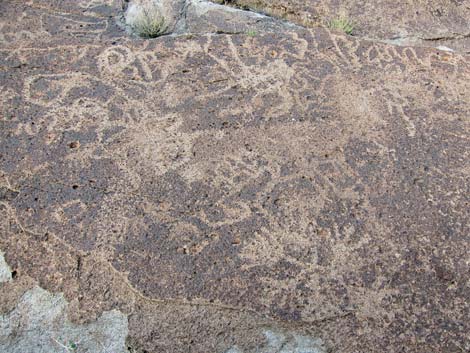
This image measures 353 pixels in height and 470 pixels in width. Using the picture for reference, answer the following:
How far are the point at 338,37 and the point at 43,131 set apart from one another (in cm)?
118

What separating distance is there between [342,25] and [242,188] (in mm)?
1190

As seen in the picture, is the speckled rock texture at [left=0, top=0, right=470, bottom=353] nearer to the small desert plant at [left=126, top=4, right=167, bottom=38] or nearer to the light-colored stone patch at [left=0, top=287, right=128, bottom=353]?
the light-colored stone patch at [left=0, top=287, right=128, bottom=353]

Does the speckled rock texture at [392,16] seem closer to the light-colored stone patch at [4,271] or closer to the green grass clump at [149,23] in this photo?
the green grass clump at [149,23]

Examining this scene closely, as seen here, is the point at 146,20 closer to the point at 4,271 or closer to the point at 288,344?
the point at 4,271

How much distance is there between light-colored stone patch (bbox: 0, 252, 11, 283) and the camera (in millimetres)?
1539

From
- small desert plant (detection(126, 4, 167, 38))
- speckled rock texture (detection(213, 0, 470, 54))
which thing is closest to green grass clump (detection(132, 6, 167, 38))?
small desert plant (detection(126, 4, 167, 38))

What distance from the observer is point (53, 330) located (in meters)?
1.45

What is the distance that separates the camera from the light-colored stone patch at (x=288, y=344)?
4.67 feet

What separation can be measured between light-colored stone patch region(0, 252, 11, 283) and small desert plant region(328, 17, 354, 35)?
1701 mm

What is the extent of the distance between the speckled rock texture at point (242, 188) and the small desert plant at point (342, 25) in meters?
0.24

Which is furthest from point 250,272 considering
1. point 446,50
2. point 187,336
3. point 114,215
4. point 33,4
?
point 33,4

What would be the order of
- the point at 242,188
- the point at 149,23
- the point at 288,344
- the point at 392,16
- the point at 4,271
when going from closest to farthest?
1. the point at 288,344
2. the point at 4,271
3. the point at 242,188
4. the point at 149,23
5. the point at 392,16

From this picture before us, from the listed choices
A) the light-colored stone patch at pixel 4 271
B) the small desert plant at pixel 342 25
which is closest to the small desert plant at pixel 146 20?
the small desert plant at pixel 342 25

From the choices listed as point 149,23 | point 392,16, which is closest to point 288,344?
point 149,23
